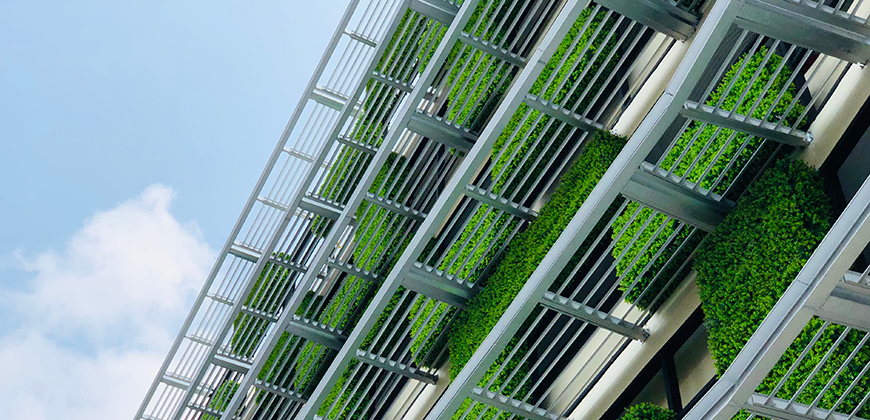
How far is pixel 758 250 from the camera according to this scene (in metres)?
6.43

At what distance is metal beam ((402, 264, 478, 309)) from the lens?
32.9 ft

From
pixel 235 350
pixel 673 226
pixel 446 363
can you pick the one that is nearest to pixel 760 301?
pixel 673 226

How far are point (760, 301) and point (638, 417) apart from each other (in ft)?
5.77

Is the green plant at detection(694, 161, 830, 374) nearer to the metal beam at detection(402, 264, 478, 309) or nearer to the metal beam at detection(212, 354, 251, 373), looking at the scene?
the metal beam at detection(402, 264, 478, 309)

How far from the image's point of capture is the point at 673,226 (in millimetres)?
7375

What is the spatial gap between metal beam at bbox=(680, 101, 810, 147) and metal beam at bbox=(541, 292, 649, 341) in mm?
2246

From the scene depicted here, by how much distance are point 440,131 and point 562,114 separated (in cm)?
274

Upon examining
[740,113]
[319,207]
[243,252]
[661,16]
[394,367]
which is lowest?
[740,113]

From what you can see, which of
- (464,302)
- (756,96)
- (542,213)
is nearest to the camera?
(756,96)

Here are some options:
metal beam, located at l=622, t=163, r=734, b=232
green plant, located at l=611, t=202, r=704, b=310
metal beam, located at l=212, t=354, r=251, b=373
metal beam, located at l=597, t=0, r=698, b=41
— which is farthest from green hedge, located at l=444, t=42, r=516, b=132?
metal beam, located at l=212, t=354, r=251, b=373

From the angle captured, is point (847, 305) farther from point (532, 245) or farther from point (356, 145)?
point (356, 145)

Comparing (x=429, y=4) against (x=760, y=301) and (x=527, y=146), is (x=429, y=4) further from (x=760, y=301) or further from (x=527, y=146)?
(x=760, y=301)

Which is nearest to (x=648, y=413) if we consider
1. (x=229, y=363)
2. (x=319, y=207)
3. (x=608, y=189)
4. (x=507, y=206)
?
(x=608, y=189)

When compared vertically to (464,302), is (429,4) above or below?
above
